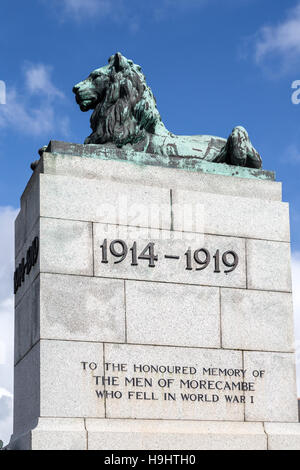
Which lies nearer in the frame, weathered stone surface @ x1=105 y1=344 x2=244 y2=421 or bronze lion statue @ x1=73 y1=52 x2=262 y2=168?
weathered stone surface @ x1=105 y1=344 x2=244 y2=421

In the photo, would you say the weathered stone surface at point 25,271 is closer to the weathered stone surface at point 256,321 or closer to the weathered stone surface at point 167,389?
the weathered stone surface at point 167,389

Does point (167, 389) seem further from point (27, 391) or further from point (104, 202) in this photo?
point (104, 202)

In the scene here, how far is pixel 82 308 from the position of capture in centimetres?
1309

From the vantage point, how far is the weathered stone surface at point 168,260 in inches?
532

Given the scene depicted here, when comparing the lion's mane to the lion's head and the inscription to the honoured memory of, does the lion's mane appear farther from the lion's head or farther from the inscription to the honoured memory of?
the inscription to the honoured memory of

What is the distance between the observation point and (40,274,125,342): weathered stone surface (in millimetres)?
12867

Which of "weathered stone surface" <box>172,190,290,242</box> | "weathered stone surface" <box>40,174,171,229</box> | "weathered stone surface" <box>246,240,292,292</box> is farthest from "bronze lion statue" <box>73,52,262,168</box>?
"weathered stone surface" <box>246,240,292,292</box>

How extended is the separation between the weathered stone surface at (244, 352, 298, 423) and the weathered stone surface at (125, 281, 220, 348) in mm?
841

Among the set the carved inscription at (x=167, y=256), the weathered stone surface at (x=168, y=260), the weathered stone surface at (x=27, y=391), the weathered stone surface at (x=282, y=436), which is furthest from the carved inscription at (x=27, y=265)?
the weathered stone surface at (x=282, y=436)

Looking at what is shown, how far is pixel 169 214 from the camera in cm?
1416

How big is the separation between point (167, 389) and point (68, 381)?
1683 millimetres
